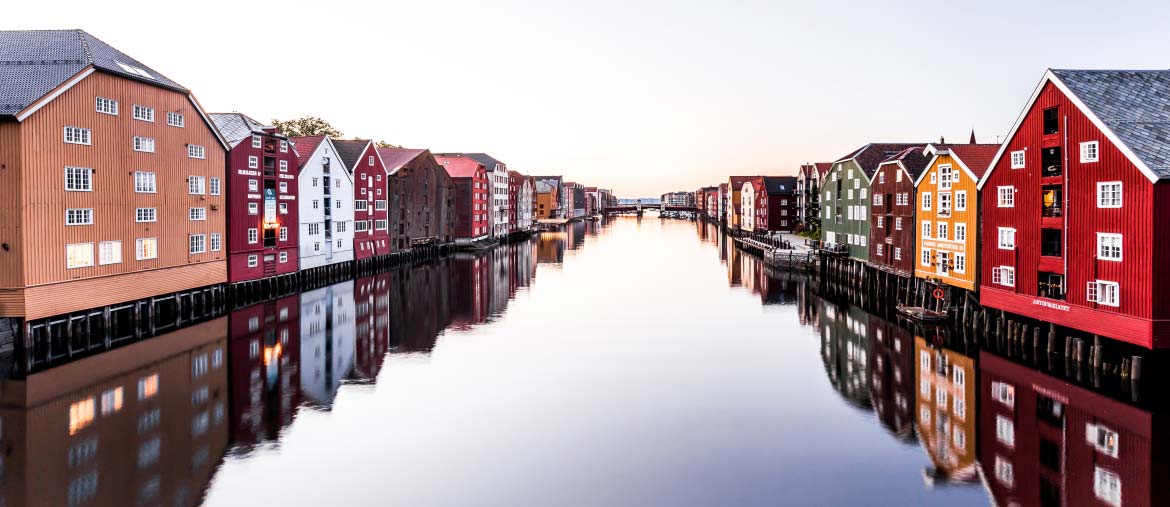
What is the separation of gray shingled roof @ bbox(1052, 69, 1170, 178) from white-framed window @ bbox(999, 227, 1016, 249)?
676 centimetres

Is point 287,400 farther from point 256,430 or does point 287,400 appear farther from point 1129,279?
Answer: point 1129,279

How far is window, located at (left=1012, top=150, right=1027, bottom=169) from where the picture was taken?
3225 centimetres

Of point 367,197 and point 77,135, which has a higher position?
point 77,135

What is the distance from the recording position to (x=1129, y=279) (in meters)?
25.5

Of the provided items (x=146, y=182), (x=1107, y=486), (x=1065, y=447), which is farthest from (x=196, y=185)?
(x=1107, y=486)

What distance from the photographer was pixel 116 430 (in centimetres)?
2017

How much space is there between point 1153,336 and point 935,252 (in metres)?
18.7

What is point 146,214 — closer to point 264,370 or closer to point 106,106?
point 106,106

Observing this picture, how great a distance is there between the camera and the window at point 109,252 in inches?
1282

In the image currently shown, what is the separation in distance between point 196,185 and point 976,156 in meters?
45.1

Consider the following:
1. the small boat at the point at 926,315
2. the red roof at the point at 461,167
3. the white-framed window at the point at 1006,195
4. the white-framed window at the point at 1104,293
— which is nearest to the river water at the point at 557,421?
the small boat at the point at 926,315

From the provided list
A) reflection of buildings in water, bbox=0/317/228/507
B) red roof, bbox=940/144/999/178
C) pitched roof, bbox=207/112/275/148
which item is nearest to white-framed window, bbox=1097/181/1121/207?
red roof, bbox=940/144/999/178

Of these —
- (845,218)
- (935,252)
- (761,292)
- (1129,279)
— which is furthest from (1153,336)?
(845,218)

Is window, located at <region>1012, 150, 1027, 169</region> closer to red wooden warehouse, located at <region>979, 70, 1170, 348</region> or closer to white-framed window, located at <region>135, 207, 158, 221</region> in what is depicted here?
red wooden warehouse, located at <region>979, 70, 1170, 348</region>
